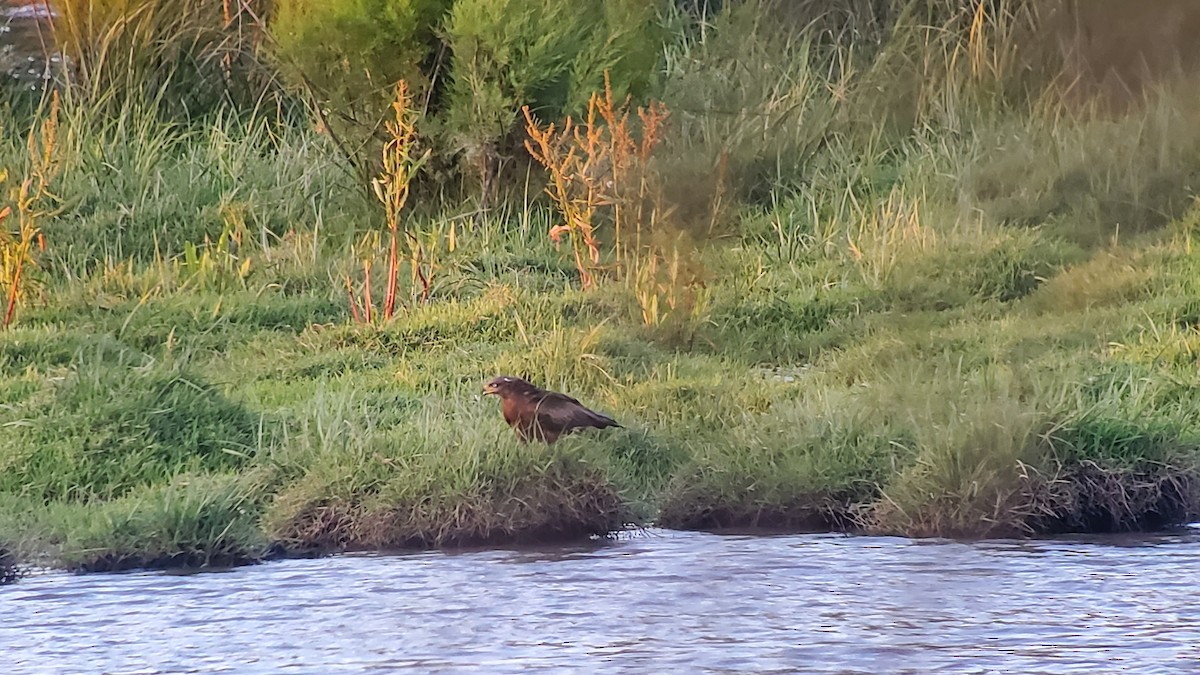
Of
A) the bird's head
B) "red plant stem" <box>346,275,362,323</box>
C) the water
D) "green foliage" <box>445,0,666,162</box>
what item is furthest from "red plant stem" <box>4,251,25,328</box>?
the water

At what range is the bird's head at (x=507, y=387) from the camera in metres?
4.82

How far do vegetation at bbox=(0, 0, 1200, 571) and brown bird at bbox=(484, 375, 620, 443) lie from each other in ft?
0.14

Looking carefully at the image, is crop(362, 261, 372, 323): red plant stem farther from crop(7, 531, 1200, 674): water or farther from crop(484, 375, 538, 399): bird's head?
crop(7, 531, 1200, 674): water

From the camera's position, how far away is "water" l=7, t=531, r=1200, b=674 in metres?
3.66

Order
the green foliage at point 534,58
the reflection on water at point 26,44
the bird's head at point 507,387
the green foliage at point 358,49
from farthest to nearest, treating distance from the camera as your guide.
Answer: the reflection on water at point 26,44
the green foliage at point 358,49
the green foliage at point 534,58
the bird's head at point 507,387

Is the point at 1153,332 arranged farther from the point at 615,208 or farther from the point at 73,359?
the point at 73,359

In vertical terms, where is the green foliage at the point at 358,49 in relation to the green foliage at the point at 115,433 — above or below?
above

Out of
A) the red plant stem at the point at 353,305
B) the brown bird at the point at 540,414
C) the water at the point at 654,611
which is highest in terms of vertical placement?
the red plant stem at the point at 353,305

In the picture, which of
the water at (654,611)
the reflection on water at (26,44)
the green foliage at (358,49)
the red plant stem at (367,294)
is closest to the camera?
the water at (654,611)

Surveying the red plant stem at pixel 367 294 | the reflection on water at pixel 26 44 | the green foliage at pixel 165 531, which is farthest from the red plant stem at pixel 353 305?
the reflection on water at pixel 26 44

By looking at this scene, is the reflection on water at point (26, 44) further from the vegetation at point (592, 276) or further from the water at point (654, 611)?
the water at point (654, 611)

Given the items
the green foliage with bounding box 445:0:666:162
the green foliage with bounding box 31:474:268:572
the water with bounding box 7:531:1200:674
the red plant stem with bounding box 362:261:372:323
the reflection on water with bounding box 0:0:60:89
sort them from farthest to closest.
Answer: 1. the reflection on water with bounding box 0:0:60:89
2. the green foliage with bounding box 445:0:666:162
3. the red plant stem with bounding box 362:261:372:323
4. the green foliage with bounding box 31:474:268:572
5. the water with bounding box 7:531:1200:674

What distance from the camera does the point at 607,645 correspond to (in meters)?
3.78

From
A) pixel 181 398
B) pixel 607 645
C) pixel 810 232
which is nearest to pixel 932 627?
pixel 607 645
